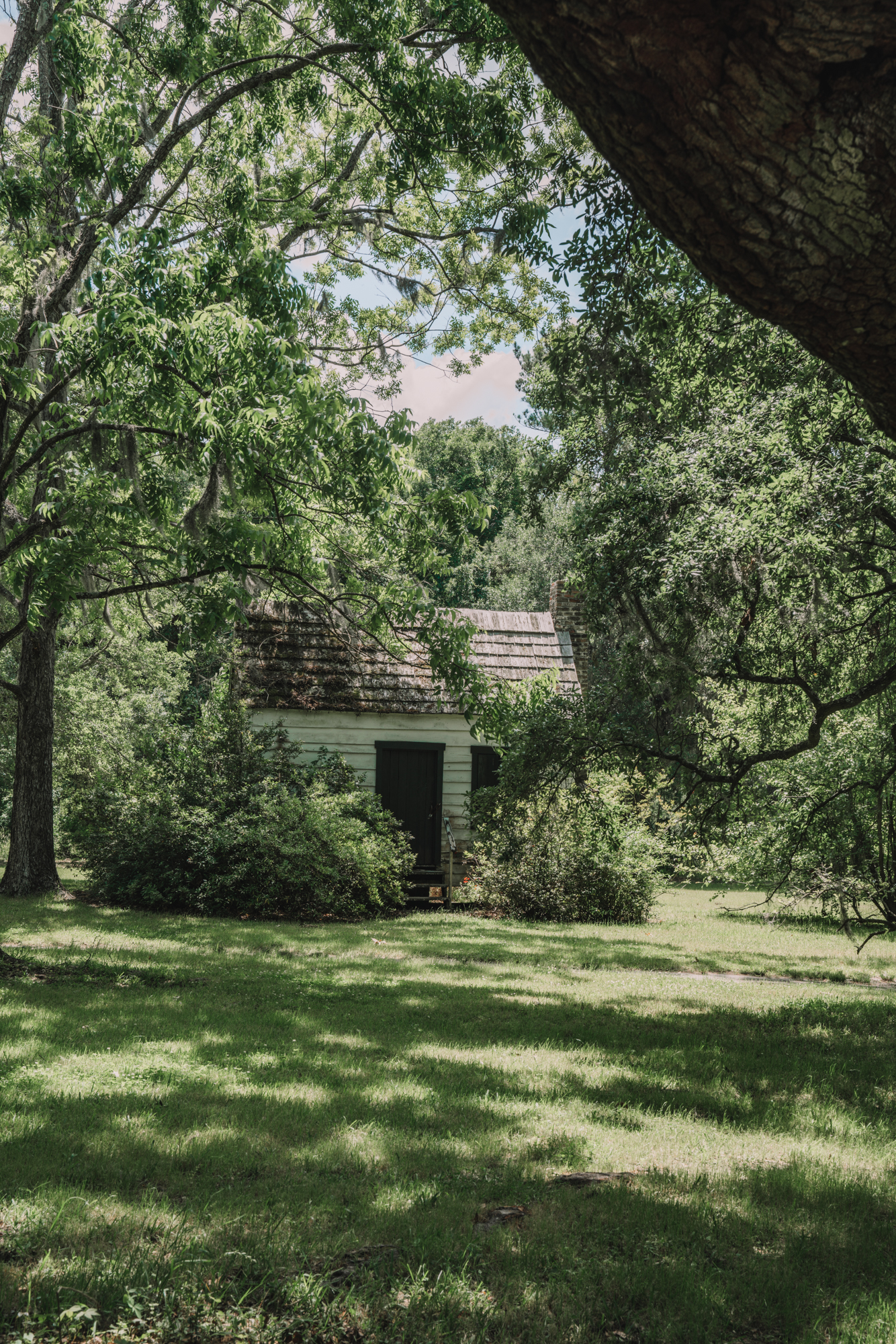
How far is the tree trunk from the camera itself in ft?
44.5

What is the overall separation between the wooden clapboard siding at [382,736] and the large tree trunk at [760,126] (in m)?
14.5

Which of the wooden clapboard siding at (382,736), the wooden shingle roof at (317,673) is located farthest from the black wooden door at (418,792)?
the wooden shingle roof at (317,673)

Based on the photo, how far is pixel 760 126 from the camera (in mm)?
2328

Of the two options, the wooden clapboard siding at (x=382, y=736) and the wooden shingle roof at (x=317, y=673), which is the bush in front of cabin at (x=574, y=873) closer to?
the wooden clapboard siding at (x=382, y=736)

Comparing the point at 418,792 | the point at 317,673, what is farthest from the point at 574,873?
the point at 317,673

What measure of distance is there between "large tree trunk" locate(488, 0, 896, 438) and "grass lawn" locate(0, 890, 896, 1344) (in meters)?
3.21

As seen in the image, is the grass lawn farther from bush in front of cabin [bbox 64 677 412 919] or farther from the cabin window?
the cabin window

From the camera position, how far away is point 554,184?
23.4ft

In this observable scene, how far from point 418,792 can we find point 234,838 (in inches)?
197

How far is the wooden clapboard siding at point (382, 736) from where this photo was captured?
17125mm

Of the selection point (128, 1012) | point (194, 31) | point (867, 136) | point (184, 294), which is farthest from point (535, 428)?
point (867, 136)

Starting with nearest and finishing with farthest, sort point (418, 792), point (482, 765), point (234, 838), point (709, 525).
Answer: point (709, 525)
point (234, 838)
point (418, 792)
point (482, 765)

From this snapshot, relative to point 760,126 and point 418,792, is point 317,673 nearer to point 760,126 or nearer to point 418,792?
point 418,792

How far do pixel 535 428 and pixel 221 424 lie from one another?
24.0 meters
